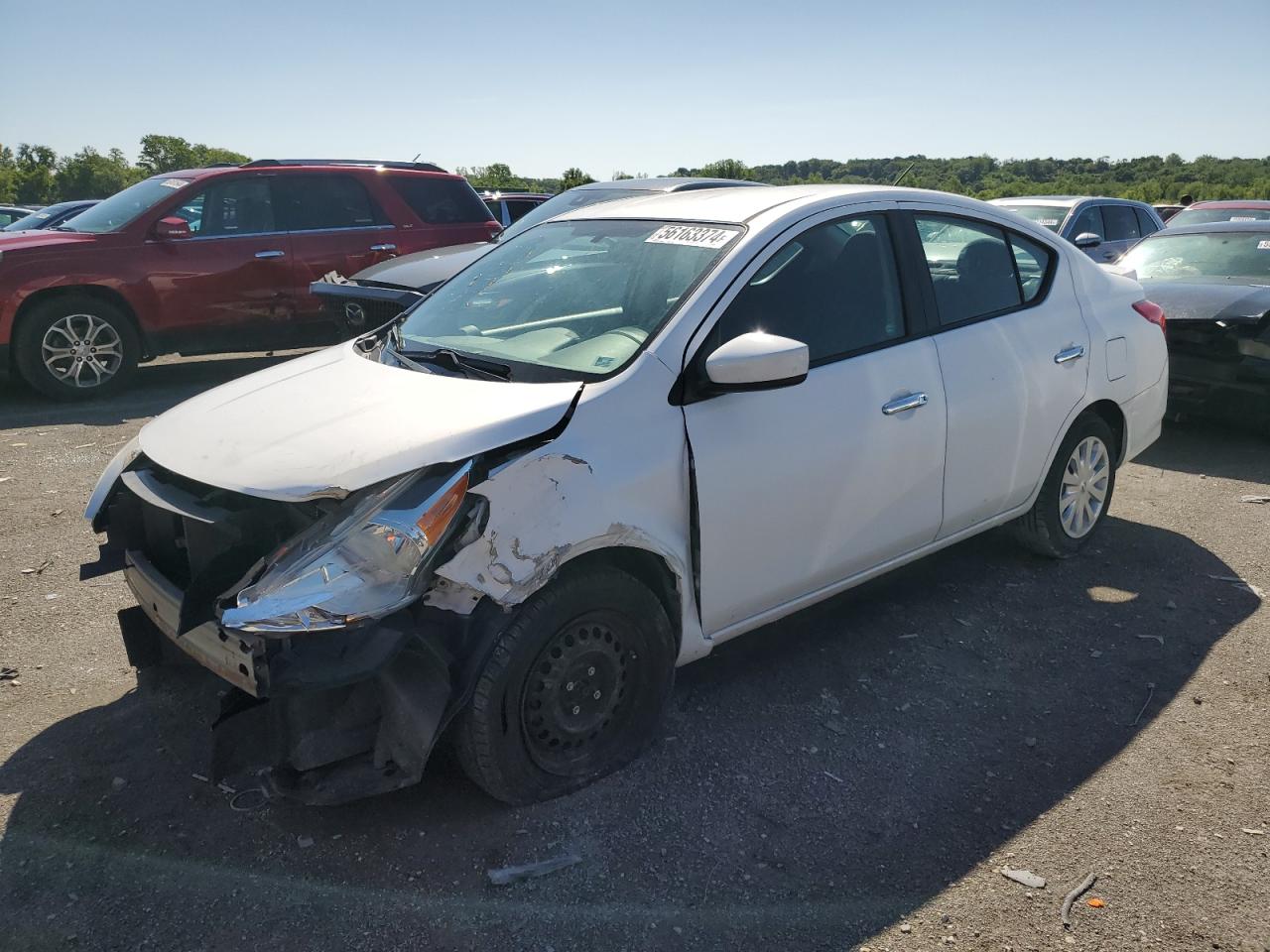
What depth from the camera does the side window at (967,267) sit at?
402cm

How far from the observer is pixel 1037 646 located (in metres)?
4.11

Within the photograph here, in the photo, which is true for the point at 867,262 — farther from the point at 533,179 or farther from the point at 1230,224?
the point at 533,179

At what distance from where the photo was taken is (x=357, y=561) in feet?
8.45

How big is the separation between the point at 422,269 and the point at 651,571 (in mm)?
5383

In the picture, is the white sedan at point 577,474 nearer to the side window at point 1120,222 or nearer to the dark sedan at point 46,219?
the dark sedan at point 46,219

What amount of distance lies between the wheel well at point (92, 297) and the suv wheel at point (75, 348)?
Answer: 0.09 feet

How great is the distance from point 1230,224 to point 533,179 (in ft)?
172

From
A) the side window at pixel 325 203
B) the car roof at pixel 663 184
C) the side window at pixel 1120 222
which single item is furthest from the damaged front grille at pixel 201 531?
the side window at pixel 1120 222

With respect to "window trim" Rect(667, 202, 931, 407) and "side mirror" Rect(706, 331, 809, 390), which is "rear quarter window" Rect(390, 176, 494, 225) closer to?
"window trim" Rect(667, 202, 931, 407)

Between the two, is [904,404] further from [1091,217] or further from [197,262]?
[1091,217]

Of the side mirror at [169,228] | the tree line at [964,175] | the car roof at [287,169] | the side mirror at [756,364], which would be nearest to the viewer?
the side mirror at [756,364]

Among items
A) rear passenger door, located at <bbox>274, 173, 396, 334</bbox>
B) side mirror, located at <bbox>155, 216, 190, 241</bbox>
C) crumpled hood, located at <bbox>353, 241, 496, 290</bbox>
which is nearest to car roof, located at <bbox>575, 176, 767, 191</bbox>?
→ crumpled hood, located at <bbox>353, 241, 496, 290</bbox>

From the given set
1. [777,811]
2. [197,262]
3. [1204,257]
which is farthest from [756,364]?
[197,262]

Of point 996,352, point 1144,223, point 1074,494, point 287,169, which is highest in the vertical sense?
point 287,169
